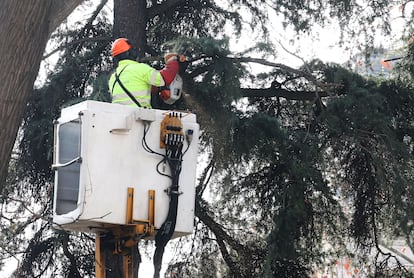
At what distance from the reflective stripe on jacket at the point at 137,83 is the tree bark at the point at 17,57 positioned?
2.34 feet

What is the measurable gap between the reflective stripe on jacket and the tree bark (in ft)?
2.34

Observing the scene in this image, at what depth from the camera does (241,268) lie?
9.70 m

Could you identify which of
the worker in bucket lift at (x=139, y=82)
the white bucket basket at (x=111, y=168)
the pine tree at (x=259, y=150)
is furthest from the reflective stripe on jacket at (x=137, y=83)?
the pine tree at (x=259, y=150)

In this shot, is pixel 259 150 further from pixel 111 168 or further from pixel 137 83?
pixel 111 168

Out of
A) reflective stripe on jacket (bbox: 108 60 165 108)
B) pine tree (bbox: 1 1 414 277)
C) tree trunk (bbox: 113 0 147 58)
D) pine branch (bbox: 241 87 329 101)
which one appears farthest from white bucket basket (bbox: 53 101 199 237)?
pine branch (bbox: 241 87 329 101)

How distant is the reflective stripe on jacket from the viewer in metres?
6.23

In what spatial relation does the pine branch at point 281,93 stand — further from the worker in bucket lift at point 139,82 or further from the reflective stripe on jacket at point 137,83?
the reflective stripe on jacket at point 137,83

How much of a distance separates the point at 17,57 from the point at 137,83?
0.98 meters

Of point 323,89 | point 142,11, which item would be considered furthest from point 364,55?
point 142,11

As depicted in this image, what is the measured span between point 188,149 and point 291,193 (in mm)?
2271

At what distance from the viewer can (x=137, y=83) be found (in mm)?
6273

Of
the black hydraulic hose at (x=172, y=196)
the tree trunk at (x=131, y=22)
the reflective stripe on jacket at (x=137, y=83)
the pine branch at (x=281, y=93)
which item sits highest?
the tree trunk at (x=131, y=22)

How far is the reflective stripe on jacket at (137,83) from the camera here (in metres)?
6.23

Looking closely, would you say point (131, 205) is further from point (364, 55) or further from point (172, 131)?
point (364, 55)
